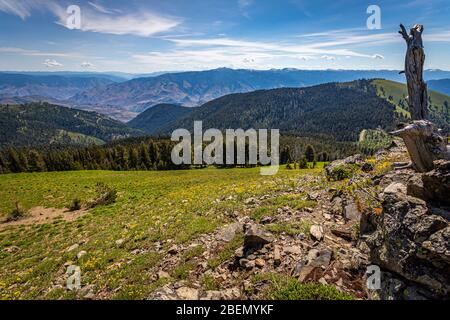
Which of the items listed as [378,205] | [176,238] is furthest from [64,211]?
[378,205]

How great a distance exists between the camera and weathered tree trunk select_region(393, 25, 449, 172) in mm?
Answer: 9086

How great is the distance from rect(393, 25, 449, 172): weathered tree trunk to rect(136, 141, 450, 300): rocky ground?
1.10 m

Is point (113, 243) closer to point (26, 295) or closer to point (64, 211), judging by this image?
point (26, 295)

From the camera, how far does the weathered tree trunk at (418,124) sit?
29.8ft

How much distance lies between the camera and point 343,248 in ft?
28.8

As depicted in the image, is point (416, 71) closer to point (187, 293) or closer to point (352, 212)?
point (352, 212)

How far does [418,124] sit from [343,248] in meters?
4.95

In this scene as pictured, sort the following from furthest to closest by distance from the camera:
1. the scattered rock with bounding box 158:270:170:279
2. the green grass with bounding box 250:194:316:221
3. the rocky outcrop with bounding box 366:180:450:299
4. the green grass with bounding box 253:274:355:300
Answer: the green grass with bounding box 250:194:316:221, the scattered rock with bounding box 158:270:170:279, the green grass with bounding box 253:274:355:300, the rocky outcrop with bounding box 366:180:450:299

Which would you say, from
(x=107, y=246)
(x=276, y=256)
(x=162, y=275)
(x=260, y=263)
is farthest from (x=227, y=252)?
(x=107, y=246)

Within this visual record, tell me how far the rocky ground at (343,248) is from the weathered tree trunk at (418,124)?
110cm

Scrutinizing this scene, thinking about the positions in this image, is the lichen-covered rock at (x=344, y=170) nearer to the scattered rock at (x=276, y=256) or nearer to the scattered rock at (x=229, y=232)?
the scattered rock at (x=229, y=232)

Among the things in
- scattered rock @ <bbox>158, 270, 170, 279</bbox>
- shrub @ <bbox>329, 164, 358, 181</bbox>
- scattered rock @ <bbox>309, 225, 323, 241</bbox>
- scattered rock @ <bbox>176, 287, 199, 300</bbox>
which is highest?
shrub @ <bbox>329, 164, 358, 181</bbox>

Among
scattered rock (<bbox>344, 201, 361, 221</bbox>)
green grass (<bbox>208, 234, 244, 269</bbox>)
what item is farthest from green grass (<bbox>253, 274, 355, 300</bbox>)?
scattered rock (<bbox>344, 201, 361, 221</bbox>)

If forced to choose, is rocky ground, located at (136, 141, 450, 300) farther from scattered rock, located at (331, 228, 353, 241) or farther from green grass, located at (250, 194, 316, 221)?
green grass, located at (250, 194, 316, 221)
